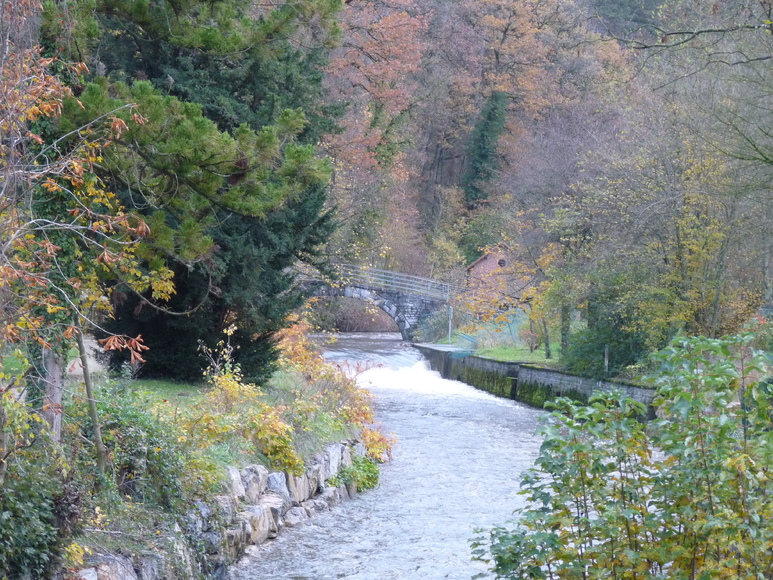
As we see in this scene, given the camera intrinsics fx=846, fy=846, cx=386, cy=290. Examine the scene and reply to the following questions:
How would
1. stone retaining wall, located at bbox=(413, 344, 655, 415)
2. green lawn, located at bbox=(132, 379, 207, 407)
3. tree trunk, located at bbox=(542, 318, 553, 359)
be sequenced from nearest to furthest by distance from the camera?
1. green lawn, located at bbox=(132, 379, 207, 407)
2. stone retaining wall, located at bbox=(413, 344, 655, 415)
3. tree trunk, located at bbox=(542, 318, 553, 359)

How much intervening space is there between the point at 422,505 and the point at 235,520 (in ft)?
12.2

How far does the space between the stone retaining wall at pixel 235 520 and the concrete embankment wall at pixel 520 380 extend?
357 inches

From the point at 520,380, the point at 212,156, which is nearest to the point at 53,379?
the point at 212,156

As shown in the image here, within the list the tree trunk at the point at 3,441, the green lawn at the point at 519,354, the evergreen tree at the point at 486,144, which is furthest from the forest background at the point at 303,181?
the evergreen tree at the point at 486,144

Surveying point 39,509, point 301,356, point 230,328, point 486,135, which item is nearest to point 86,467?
point 39,509

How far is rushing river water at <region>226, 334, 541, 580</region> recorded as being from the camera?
8.55 metres

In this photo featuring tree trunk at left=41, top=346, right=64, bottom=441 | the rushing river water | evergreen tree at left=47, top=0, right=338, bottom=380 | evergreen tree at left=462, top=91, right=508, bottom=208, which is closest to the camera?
tree trunk at left=41, top=346, right=64, bottom=441

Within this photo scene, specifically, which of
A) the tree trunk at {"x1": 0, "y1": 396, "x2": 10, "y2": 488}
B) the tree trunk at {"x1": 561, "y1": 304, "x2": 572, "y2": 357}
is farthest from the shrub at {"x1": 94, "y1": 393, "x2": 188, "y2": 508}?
the tree trunk at {"x1": 561, "y1": 304, "x2": 572, "y2": 357}

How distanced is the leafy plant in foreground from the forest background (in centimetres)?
299

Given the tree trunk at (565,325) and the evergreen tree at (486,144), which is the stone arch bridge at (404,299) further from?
the tree trunk at (565,325)

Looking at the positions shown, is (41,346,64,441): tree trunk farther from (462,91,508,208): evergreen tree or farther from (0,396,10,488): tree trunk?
(462,91,508,208): evergreen tree

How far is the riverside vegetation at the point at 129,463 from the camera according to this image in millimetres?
5199

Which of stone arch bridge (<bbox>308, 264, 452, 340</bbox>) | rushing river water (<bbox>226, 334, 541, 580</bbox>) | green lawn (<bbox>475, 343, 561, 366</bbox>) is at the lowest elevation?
rushing river water (<bbox>226, 334, 541, 580</bbox>)

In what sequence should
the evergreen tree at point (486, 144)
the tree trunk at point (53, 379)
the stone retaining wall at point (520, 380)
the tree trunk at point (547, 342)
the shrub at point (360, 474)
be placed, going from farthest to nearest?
the evergreen tree at point (486, 144) < the tree trunk at point (547, 342) < the stone retaining wall at point (520, 380) < the shrub at point (360, 474) < the tree trunk at point (53, 379)
